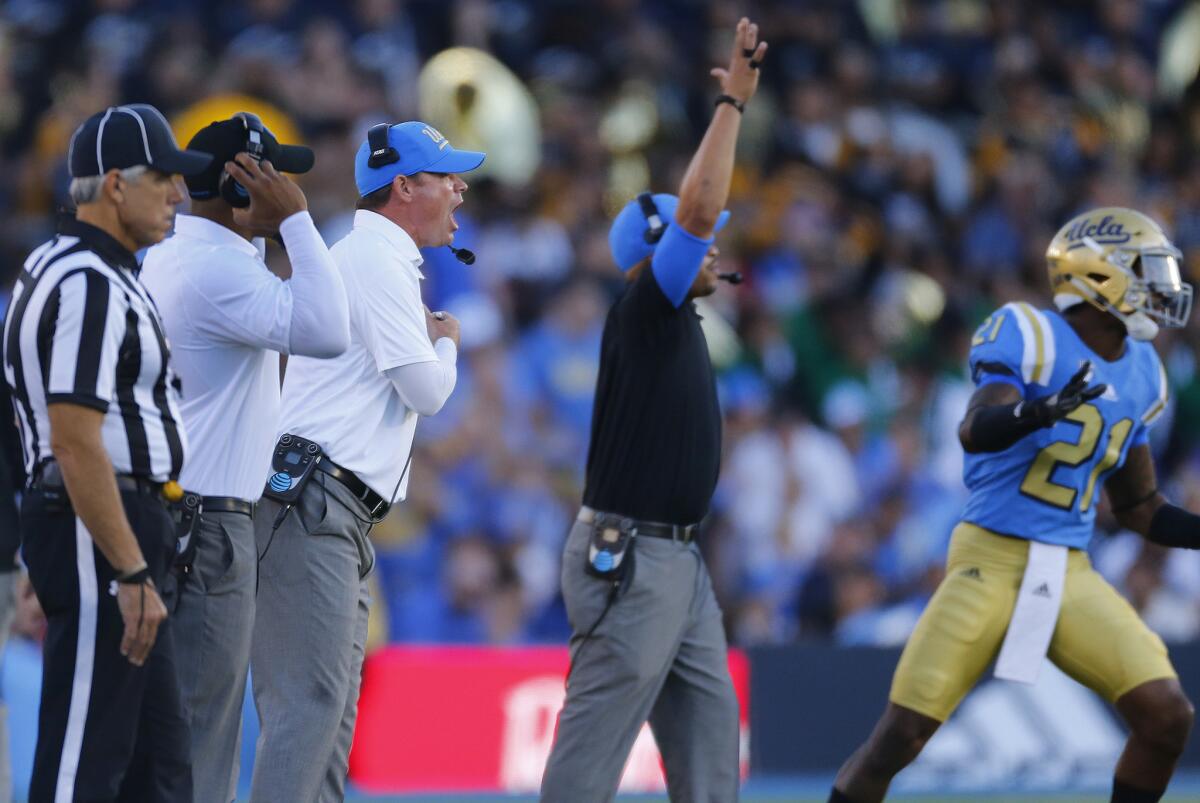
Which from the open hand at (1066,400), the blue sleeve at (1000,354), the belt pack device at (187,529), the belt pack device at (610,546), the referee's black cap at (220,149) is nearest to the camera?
the belt pack device at (187,529)

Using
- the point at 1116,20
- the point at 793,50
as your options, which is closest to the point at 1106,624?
the point at 793,50

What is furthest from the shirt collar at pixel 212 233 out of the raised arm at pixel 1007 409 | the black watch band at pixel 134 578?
the raised arm at pixel 1007 409

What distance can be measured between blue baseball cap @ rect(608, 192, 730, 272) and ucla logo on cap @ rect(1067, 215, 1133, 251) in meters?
1.42

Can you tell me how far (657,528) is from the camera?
19.1 ft

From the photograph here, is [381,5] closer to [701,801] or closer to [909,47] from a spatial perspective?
[909,47]

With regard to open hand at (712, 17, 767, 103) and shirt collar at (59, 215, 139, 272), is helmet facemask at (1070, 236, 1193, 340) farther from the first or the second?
shirt collar at (59, 215, 139, 272)

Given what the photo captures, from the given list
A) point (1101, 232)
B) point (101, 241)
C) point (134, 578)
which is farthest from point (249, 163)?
point (1101, 232)

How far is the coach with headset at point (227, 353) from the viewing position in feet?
16.5

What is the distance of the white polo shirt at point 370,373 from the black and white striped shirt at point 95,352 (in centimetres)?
75

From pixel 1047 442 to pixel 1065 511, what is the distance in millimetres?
253

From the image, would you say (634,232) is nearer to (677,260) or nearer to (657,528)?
(677,260)

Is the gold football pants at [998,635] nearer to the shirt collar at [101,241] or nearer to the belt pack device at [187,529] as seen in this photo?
the belt pack device at [187,529]

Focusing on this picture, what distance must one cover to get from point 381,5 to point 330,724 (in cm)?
944

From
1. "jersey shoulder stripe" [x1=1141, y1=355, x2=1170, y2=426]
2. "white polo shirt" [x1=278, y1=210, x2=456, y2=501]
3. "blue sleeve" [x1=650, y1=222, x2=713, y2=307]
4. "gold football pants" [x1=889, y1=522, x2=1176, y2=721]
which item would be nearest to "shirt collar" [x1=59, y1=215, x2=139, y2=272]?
"white polo shirt" [x1=278, y1=210, x2=456, y2=501]
